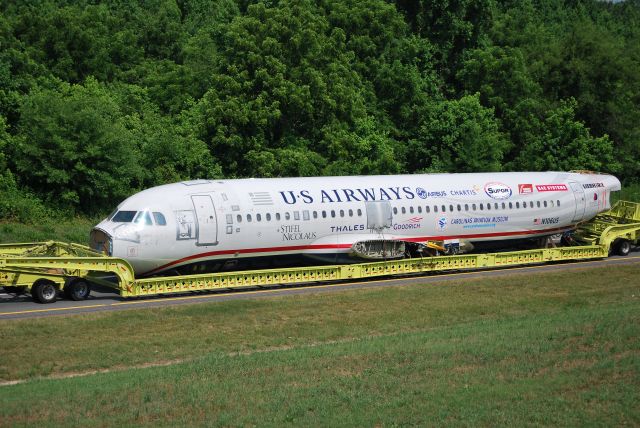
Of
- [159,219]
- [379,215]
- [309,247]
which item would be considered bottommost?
[309,247]

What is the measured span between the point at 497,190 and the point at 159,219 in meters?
15.3

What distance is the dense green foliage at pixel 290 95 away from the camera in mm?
45750

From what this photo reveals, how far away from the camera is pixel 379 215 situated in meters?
33.8

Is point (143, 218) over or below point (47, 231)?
over

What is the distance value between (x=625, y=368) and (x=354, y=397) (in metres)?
5.95

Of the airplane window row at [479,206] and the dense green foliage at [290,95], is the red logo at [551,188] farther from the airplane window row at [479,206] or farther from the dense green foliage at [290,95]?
the dense green foliage at [290,95]

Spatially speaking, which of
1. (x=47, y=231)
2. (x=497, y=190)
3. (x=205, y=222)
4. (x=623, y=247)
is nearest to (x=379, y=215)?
(x=497, y=190)

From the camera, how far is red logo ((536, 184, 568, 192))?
3891 centimetres

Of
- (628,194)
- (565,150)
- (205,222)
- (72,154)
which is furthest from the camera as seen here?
(565,150)

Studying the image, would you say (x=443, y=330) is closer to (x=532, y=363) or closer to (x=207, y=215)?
(x=532, y=363)

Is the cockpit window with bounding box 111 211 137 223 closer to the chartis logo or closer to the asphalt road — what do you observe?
the asphalt road

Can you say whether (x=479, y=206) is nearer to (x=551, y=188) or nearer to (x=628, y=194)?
(x=551, y=188)

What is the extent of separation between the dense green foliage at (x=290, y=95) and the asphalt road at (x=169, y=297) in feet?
54.7

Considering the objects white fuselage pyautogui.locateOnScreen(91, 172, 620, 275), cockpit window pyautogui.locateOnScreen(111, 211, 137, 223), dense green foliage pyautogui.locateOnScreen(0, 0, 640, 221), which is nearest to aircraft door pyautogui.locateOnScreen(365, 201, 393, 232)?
white fuselage pyautogui.locateOnScreen(91, 172, 620, 275)
